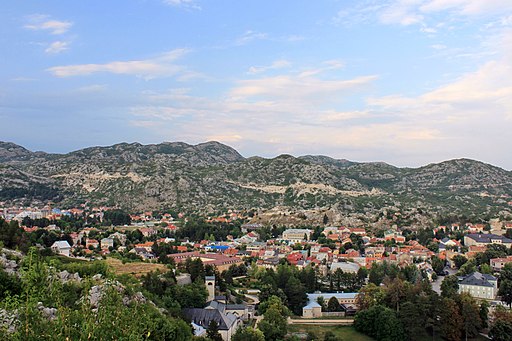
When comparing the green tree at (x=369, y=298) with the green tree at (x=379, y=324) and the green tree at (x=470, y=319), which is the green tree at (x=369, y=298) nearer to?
the green tree at (x=379, y=324)

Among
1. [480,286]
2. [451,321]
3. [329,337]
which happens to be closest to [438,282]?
[480,286]

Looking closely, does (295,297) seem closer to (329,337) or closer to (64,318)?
(329,337)

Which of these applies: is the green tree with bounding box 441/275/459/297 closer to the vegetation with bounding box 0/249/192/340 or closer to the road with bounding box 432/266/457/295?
the road with bounding box 432/266/457/295

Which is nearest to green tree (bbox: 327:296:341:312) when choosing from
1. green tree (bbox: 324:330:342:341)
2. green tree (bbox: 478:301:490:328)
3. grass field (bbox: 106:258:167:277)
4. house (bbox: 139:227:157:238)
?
green tree (bbox: 324:330:342:341)

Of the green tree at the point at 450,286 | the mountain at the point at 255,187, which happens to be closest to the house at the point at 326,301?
the green tree at the point at 450,286

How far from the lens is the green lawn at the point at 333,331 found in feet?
120

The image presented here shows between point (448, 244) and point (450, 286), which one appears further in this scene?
point (448, 244)

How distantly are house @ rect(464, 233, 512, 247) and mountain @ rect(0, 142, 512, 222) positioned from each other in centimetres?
3157

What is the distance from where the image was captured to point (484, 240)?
69500mm

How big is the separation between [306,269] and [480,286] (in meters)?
18.0

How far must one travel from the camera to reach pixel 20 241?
3475cm

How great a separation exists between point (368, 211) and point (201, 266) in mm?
76610

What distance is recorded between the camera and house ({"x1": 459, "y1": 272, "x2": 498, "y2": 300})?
153 ft

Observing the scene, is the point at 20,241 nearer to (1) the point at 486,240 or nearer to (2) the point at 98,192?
(1) the point at 486,240
